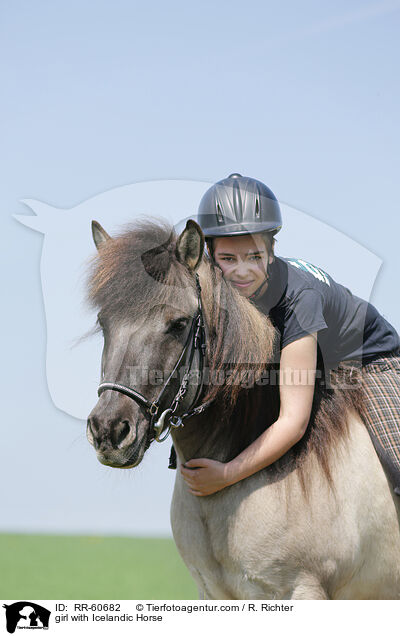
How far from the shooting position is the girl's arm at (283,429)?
11.1 ft

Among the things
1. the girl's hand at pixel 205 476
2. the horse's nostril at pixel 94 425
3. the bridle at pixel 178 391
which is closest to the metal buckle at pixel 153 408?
the bridle at pixel 178 391

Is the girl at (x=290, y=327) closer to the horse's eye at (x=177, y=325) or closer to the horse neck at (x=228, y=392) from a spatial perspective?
the horse neck at (x=228, y=392)

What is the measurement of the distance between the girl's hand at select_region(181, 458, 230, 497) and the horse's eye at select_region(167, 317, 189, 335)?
0.79m

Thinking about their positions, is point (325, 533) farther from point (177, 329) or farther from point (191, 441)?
point (177, 329)

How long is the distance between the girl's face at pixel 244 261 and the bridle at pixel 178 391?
0.34m

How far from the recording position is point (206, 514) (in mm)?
3525

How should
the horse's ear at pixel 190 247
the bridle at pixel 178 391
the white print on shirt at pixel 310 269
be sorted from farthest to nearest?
the white print on shirt at pixel 310 269, the horse's ear at pixel 190 247, the bridle at pixel 178 391

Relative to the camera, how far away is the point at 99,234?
3711 mm

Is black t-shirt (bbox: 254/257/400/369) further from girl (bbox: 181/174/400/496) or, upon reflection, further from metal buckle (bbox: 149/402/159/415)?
metal buckle (bbox: 149/402/159/415)

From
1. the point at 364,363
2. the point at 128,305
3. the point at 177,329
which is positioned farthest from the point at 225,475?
the point at 364,363

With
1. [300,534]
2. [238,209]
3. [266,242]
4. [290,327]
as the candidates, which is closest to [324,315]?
[290,327]

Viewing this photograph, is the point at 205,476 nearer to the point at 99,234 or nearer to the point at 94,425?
the point at 94,425
